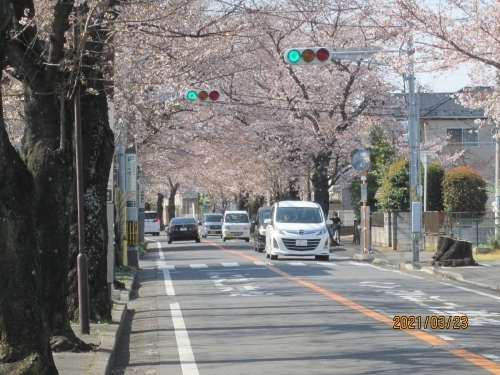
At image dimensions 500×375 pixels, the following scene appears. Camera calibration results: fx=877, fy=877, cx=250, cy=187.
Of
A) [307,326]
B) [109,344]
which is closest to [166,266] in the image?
[307,326]

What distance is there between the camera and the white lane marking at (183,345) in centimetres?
930

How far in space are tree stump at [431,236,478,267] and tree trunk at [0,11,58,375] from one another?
54.6 feet

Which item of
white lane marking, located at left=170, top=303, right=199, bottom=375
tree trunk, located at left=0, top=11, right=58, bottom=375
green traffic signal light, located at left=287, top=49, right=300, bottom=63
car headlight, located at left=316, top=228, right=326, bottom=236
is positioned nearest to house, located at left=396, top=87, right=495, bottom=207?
car headlight, located at left=316, top=228, right=326, bottom=236

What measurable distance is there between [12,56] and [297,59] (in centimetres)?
775

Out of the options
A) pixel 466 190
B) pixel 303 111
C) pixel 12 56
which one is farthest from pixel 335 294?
pixel 303 111

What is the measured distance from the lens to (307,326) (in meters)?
12.2

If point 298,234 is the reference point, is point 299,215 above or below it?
above

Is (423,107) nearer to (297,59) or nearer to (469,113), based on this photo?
(469,113)

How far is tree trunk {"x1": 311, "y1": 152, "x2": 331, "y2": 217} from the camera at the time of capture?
133 ft

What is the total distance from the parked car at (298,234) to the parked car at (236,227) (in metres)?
19.7

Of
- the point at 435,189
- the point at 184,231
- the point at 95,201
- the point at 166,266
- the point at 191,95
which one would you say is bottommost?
the point at 166,266

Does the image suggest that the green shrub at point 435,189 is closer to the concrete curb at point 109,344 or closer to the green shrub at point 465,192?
the green shrub at point 465,192

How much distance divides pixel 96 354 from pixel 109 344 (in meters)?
0.78
